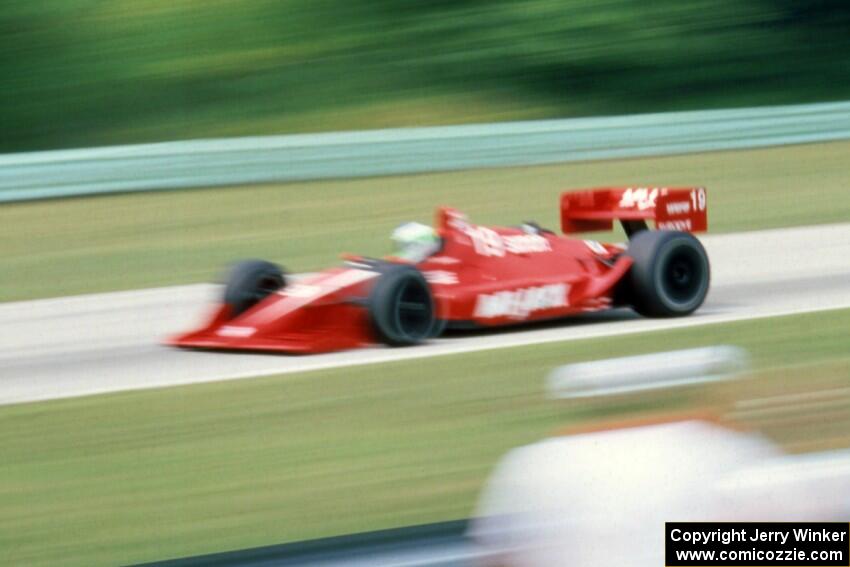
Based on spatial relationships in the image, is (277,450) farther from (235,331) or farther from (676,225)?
(676,225)

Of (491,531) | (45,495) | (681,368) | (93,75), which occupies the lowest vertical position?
(45,495)

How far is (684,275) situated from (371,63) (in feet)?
41.7

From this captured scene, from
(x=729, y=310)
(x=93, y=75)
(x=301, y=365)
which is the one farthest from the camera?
(x=93, y=75)

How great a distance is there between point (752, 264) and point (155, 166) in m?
5.73

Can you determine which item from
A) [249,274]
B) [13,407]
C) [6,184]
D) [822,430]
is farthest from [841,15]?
[822,430]

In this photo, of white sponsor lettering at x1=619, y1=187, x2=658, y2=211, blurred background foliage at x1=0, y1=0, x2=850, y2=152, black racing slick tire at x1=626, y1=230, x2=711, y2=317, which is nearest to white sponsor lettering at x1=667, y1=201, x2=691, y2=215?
white sponsor lettering at x1=619, y1=187, x2=658, y2=211

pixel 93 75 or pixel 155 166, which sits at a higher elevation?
pixel 93 75

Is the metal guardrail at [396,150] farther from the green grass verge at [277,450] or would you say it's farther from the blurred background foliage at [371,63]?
the green grass verge at [277,450]

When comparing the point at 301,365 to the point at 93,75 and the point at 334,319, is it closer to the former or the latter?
the point at 334,319

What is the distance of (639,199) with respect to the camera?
9.76 m

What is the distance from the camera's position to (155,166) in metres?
14.4

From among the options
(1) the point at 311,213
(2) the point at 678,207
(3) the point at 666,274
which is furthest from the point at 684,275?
(1) the point at 311,213

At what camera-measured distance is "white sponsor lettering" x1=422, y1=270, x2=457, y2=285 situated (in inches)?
350

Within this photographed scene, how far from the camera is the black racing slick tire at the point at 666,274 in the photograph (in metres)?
9.42
